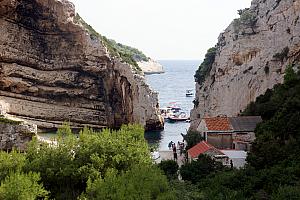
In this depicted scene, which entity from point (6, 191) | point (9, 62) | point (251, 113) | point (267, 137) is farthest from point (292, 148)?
point (9, 62)

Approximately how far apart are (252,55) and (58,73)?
2988cm

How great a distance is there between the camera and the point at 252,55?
59094mm

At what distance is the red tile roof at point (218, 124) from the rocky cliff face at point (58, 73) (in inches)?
1159

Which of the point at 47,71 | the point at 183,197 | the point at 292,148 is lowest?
the point at 183,197

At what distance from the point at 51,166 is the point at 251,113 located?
83.5ft

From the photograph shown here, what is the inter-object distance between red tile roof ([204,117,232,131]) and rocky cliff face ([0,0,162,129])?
29438mm

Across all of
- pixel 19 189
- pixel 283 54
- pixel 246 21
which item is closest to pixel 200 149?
pixel 19 189

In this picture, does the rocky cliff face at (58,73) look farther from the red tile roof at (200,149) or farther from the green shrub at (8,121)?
the red tile roof at (200,149)

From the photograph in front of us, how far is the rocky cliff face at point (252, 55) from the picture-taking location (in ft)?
169

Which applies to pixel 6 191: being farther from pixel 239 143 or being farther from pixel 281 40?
pixel 281 40

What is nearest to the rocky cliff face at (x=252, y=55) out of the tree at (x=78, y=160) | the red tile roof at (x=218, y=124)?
the red tile roof at (x=218, y=124)

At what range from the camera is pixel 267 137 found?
34438 mm

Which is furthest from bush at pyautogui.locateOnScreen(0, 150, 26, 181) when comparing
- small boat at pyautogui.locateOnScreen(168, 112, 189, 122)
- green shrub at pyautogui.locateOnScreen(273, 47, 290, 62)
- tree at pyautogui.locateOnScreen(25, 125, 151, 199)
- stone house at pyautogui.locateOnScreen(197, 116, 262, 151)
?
small boat at pyautogui.locateOnScreen(168, 112, 189, 122)

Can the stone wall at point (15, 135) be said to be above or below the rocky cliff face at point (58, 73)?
below
